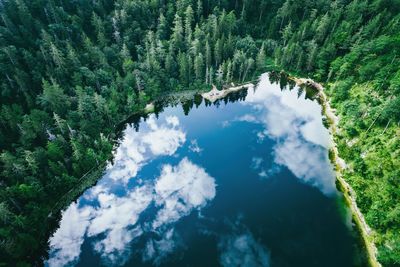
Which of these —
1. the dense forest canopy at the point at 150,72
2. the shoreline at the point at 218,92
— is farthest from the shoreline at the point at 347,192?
the shoreline at the point at 218,92

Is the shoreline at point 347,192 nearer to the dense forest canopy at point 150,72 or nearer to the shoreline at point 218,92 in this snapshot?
the dense forest canopy at point 150,72

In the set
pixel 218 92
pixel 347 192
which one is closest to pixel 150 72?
pixel 218 92

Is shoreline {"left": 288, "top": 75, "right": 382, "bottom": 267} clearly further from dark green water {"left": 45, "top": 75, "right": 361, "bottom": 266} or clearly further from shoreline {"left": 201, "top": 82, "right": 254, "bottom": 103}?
shoreline {"left": 201, "top": 82, "right": 254, "bottom": 103}

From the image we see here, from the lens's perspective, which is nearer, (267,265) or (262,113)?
(267,265)

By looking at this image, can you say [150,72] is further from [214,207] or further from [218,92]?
[214,207]

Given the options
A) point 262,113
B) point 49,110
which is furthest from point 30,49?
point 262,113

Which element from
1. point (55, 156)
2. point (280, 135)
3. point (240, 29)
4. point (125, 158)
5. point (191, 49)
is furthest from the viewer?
point (240, 29)

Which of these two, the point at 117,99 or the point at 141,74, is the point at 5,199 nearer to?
the point at 117,99

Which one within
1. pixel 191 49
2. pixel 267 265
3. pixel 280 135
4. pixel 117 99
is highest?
pixel 191 49
